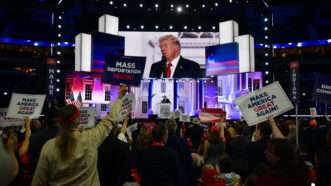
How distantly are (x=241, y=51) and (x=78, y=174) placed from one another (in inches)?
852

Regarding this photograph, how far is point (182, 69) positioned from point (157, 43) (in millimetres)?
2439

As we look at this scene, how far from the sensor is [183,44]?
82.0 ft

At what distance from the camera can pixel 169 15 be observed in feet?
87.4

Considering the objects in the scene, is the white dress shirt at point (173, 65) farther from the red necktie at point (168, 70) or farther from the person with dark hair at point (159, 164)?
the person with dark hair at point (159, 164)

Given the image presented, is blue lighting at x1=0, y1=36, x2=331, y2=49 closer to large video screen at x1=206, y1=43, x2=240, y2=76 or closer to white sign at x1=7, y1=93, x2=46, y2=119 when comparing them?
large video screen at x1=206, y1=43, x2=240, y2=76

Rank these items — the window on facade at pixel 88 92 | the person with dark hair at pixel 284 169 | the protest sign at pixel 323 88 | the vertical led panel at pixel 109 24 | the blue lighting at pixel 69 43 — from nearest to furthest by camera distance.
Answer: the person with dark hair at pixel 284 169 < the protest sign at pixel 323 88 < the window on facade at pixel 88 92 < the vertical led panel at pixel 109 24 < the blue lighting at pixel 69 43

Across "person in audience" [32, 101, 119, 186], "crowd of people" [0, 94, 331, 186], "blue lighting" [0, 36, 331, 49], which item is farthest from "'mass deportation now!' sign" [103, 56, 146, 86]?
"blue lighting" [0, 36, 331, 49]

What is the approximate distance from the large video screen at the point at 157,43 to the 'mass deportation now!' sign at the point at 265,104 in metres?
18.1

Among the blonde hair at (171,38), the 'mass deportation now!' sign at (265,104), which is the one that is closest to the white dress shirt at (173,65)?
the blonde hair at (171,38)

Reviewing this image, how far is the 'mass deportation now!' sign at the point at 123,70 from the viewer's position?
908cm

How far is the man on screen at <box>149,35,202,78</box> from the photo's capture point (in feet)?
79.2

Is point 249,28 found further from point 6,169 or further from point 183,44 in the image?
point 6,169

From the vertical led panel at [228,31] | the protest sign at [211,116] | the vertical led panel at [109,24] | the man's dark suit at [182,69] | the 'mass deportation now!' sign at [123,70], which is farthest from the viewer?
the vertical led panel at [109,24]

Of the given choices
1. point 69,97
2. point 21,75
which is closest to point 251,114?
point 69,97
